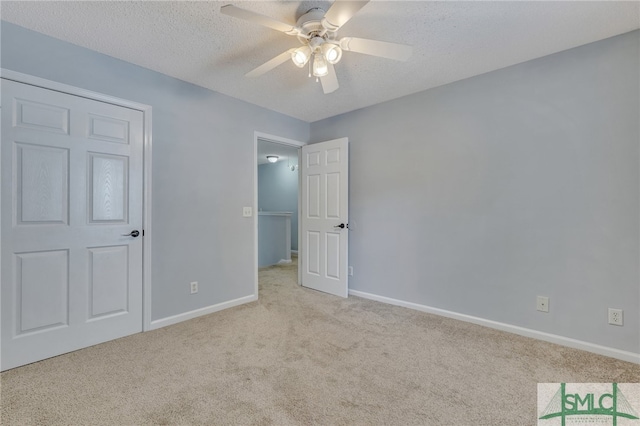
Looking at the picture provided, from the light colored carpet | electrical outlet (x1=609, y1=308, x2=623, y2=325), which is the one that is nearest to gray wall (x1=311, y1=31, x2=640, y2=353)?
electrical outlet (x1=609, y1=308, x2=623, y2=325)

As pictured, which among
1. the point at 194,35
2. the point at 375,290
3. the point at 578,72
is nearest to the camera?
the point at 194,35

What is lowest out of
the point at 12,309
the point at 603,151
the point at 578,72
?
the point at 12,309

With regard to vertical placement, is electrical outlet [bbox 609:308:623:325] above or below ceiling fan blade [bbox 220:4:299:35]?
below

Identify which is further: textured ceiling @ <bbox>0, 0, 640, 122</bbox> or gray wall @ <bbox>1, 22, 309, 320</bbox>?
gray wall @ <bbox>1, 22, 309, 320</bbox>

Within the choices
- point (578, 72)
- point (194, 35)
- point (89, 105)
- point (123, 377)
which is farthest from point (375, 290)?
point (89, 105)

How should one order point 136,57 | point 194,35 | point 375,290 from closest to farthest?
point 194,35 < point 136,57 < point 375,290

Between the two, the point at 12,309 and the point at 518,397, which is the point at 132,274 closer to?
the point at 12,309

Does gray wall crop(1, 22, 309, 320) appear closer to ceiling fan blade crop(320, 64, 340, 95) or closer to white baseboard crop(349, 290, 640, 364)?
ceiling fan blade crop(320, 64, 340, 95)

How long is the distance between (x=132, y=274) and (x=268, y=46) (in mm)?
2247

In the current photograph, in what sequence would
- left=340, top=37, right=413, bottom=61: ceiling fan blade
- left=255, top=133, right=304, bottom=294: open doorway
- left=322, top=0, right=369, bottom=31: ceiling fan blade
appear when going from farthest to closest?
left=255, top=133, right=304, bottom=294: open doorway, left=340, top=37, right=413, bottom=61: ceiling fan blade, left=322, top=0, right=369, bottom=31: ceiling fan blade

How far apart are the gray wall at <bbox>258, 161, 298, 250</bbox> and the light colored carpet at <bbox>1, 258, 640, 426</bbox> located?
4.60m

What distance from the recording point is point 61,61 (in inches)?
83.0

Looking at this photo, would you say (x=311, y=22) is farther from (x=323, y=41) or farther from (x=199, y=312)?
(x=199, y=312)

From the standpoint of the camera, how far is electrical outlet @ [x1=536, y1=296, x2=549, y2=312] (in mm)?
2320
